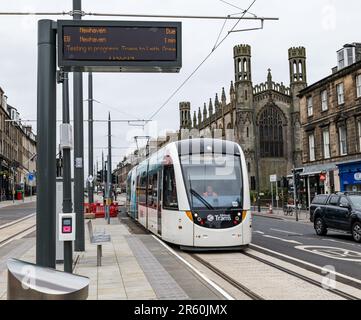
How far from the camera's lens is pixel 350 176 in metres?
34.3

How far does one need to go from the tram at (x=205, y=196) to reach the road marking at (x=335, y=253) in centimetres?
205

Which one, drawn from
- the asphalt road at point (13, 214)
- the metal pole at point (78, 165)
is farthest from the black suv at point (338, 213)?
the asphalt road at point (13, 214)

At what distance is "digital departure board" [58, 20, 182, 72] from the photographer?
793 centimetres

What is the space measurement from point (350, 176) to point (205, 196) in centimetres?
2331

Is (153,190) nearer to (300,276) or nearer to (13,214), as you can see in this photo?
(300,276)

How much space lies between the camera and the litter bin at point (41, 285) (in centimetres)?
504

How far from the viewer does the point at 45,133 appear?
308 inches

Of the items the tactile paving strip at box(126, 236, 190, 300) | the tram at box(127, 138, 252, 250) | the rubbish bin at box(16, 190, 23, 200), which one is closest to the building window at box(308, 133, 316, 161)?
the tram at box(127, 138, 252, 250)

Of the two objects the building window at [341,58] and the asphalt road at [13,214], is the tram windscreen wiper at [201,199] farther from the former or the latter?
the building window at [341,58]

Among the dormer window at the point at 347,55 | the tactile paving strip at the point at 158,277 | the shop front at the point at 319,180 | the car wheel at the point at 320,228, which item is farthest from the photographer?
the dormer window at the point at 347,55

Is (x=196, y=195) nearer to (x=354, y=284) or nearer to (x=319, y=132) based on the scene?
(x=354, y=284)

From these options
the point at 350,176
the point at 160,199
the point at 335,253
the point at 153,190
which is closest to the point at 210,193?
the point at 160,199

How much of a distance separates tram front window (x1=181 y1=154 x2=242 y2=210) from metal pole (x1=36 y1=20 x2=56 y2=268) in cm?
632
